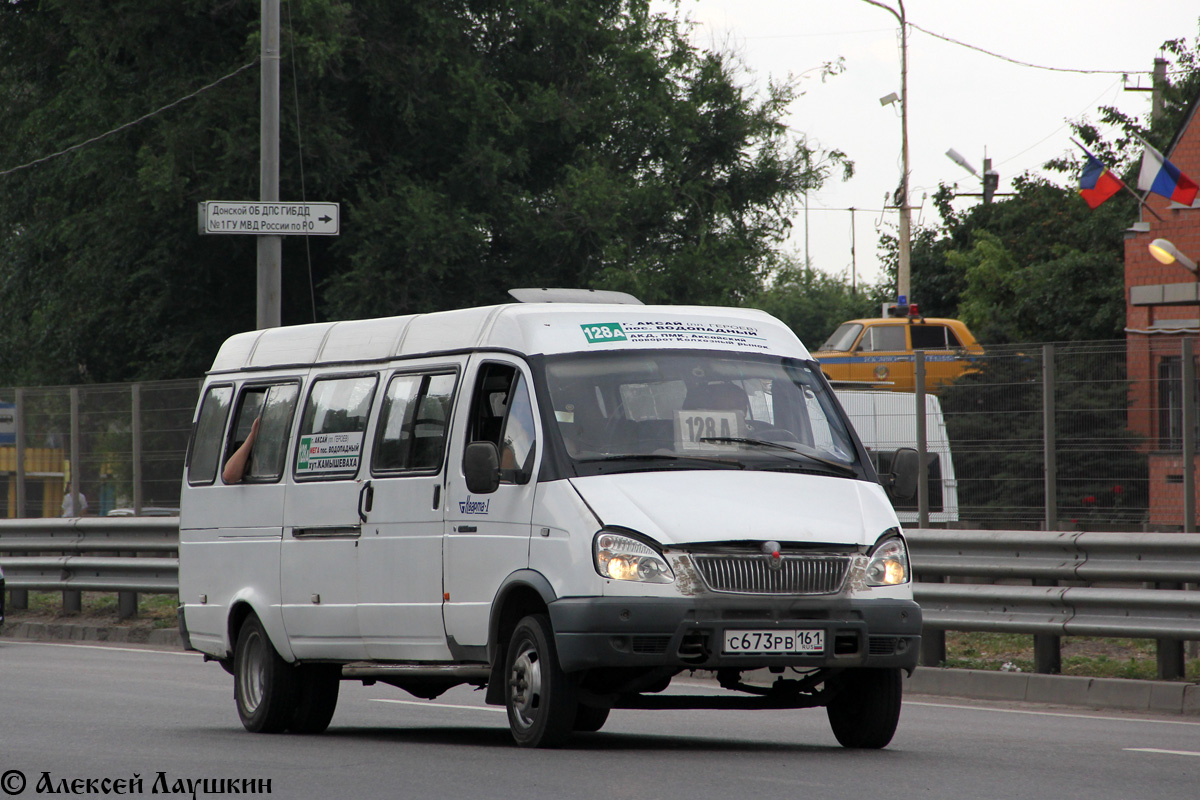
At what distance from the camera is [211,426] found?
11914mm

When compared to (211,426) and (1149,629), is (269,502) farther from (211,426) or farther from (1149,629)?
(1149,629)

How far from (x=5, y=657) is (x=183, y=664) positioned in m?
1.74

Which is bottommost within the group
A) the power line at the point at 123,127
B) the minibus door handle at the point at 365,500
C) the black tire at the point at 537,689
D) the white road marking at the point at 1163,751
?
the white road marking at the point at 1163,751

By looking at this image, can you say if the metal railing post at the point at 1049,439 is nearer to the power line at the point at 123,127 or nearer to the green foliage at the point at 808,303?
the power line at the point at 123,127

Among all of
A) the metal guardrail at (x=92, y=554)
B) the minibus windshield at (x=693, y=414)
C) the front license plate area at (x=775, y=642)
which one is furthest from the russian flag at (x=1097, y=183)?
the front license plate area at (x=775, y=642)

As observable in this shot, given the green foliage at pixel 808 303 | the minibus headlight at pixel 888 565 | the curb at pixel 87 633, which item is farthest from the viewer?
the green foliage at pixel 808 303

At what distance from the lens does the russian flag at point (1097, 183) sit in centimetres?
2991

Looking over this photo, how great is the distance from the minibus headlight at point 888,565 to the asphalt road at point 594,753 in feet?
2.68

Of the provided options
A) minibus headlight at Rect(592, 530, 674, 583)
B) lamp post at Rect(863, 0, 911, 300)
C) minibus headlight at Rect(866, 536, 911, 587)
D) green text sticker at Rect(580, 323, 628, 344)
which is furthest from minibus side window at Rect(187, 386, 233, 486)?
lamp post at Rect(863, 0, 911, 300)

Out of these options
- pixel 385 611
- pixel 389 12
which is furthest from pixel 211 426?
pixel 389 12

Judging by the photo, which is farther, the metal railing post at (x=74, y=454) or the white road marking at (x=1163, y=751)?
the metal railing post at (x=74, y=454)

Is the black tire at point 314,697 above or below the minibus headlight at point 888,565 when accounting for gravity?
below

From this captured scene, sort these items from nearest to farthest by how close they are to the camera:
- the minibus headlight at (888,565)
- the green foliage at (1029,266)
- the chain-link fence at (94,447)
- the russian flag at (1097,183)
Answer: the minibus headlight at (888,565) → the chain-link fence at (94,447) → the russian flag at (1097,183) → the green foliage at (1029,266)

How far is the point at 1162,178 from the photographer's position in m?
27.1
